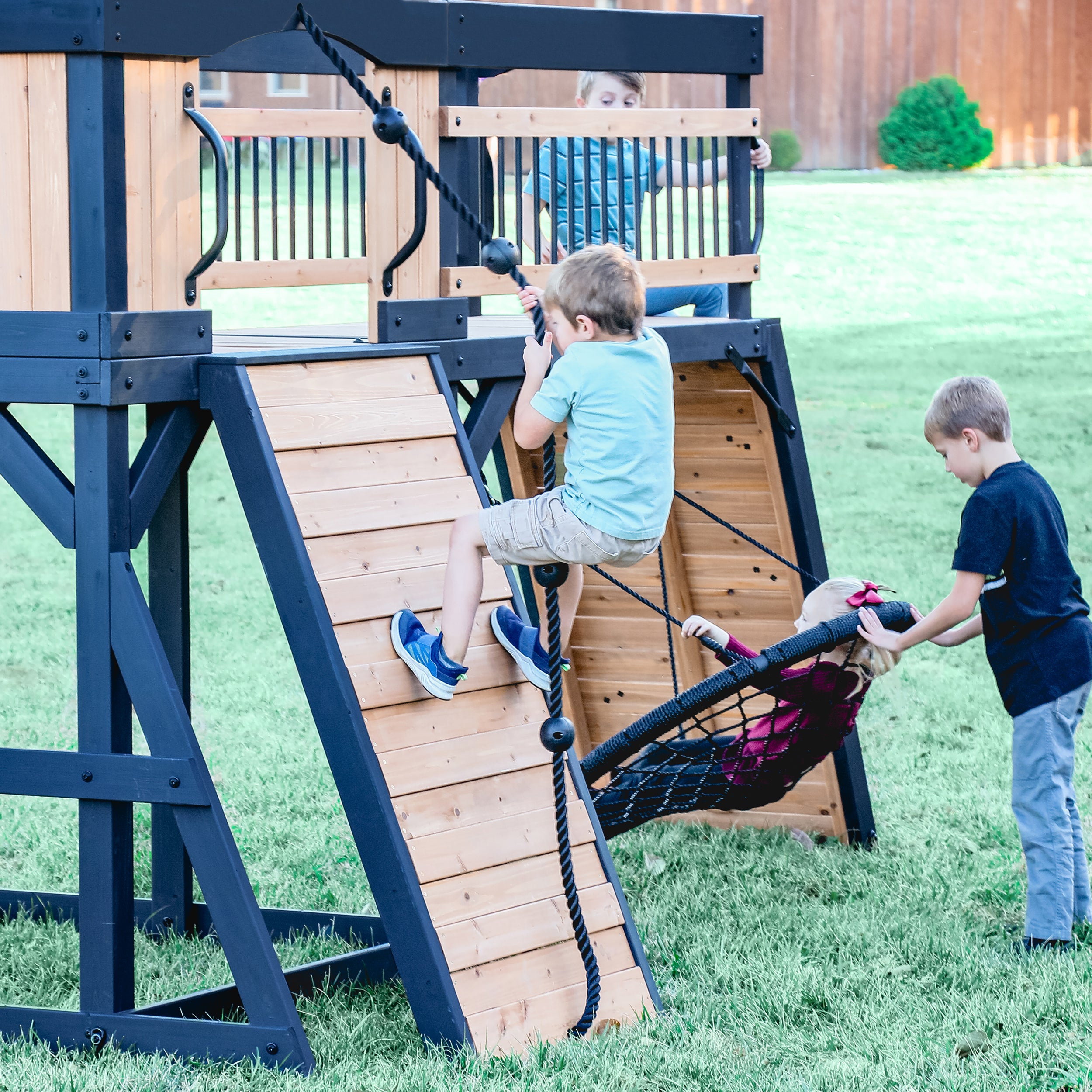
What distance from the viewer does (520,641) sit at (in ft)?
14.5

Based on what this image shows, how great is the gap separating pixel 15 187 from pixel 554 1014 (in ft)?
8.07

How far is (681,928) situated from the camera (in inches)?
207

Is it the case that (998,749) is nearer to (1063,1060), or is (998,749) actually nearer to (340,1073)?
(1063,1060)

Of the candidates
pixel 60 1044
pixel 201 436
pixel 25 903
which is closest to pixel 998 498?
pixel 201 436

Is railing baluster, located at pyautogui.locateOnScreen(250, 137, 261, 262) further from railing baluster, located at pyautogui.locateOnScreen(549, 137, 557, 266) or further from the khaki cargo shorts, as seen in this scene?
the khaki cargo shorts

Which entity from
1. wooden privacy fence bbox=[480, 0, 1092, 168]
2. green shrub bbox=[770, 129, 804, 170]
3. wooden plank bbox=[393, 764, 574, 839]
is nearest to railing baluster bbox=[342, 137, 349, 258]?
wooden plank bbox=[393, 764, 574, 839]

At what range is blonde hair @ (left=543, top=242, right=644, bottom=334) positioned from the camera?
4062 mm

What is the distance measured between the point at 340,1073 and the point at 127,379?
5.80 ft

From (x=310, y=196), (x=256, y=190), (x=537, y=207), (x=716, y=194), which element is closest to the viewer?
(x=537, y=207)

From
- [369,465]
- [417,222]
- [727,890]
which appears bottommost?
[727,890]

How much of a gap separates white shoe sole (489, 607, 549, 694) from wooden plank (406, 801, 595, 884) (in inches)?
13.3

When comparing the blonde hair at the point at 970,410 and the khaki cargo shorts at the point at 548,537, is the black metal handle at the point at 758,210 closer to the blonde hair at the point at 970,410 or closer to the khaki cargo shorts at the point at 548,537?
the blonde hair at the point at 970,410

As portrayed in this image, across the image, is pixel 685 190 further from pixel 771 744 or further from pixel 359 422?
pixel 771 744

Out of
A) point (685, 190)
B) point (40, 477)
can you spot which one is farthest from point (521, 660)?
point (685, 190)
